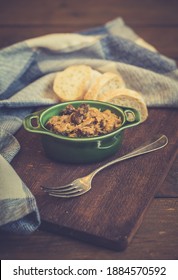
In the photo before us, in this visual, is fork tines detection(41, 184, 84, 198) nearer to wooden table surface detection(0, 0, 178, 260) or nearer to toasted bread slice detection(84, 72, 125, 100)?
wooden table surface detection(0, 0, 178, 260)

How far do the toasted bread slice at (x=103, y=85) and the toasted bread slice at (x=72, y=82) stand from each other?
4 centimetres

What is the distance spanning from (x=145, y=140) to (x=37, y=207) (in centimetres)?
48

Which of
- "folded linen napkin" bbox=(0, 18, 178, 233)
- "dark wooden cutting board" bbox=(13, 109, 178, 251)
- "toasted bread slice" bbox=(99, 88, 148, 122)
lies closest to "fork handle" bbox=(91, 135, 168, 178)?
"dark wooden cutting board" bbox=(13, 109, 178, 251)

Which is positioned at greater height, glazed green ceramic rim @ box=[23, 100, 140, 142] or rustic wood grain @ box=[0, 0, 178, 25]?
glazed green ceramic rim @ box=[23, 100, 140, 142]

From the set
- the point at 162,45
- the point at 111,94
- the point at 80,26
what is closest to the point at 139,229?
the point at 111,94

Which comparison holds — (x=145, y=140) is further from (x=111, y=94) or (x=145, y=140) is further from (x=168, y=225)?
(x=168, y=225)

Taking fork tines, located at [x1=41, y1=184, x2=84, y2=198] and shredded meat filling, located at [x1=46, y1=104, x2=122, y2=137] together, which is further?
shredded meat filling, located at [x1=46, y1=104, x2=122, y2=137]

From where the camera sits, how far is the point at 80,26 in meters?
2.59

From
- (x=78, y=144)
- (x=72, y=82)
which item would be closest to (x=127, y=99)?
(x=72, y=82)

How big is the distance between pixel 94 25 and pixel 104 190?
1.43 meters

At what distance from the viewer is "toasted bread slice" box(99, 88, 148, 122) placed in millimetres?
1709

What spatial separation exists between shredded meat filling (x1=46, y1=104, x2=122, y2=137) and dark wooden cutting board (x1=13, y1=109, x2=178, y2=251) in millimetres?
90

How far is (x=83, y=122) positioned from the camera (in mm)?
1470

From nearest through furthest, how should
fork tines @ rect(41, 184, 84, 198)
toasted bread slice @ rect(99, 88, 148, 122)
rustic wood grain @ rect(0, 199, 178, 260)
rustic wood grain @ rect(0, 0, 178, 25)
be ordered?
rustic wood grain @ rect(0, 199, 178, 260) < fork tines @ rect(41, 184, 84, 198) < toasted bread slice @ rect(99, 88, 148, 122) < rustic wood grain @ rect(0, 0, 178, 25)
